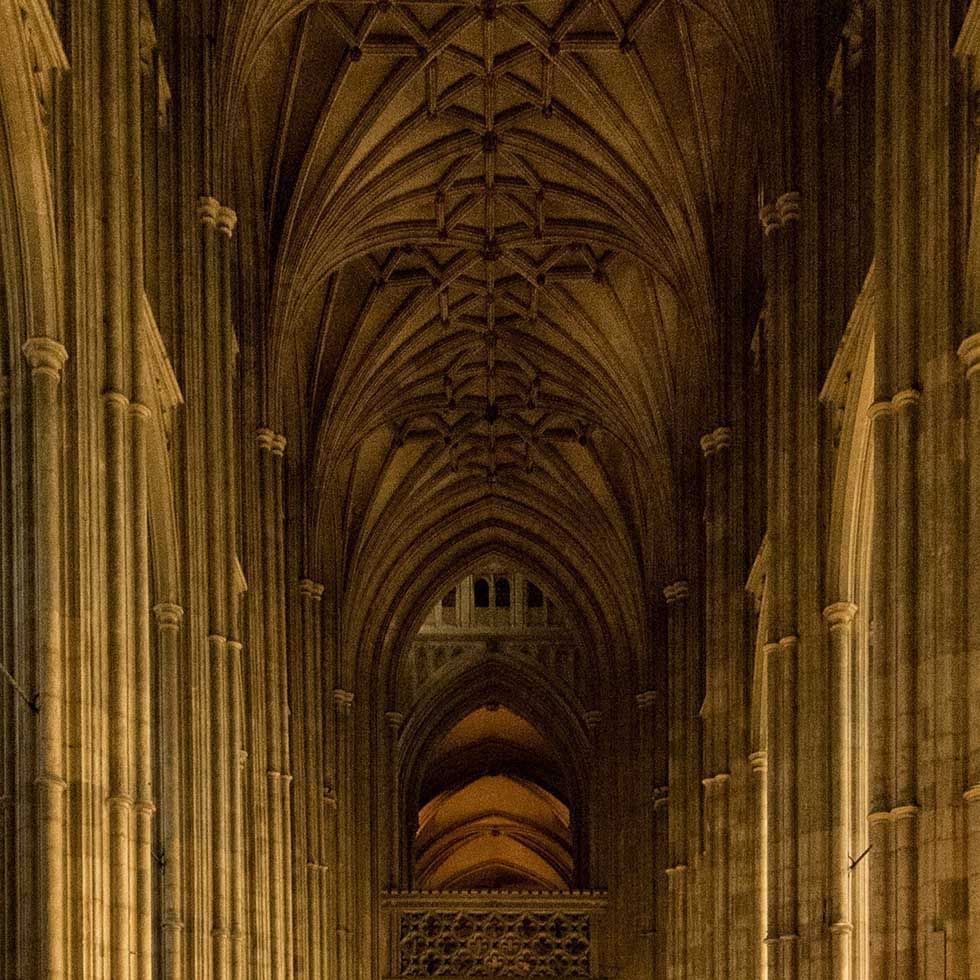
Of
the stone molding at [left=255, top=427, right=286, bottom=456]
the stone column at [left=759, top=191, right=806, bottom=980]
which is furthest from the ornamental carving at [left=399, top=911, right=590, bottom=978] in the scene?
the stone column at [left=759, top=191, right=806, bottom=980]

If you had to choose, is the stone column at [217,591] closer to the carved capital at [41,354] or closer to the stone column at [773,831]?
the stone column at [773,831]

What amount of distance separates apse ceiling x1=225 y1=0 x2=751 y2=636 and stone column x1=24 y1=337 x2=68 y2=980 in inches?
429

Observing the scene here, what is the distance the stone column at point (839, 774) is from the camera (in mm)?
23297

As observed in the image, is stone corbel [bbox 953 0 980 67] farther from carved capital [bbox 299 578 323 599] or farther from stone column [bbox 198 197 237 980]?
carved capital [bbox 299 578 323 599]

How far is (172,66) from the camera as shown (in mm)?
25547

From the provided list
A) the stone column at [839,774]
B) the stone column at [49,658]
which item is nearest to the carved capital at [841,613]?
the stone column at [839,774]

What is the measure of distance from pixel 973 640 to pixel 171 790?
10339 millimetres

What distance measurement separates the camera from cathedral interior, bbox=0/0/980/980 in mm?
17406

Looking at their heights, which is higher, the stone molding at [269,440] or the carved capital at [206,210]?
the carved capital at [206,210]

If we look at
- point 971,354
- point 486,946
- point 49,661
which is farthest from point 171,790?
point 486,946

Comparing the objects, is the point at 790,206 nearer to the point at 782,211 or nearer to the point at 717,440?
the point at 782,211

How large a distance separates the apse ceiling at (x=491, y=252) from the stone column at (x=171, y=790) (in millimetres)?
7494

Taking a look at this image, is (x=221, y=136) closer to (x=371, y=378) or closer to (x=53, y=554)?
(x=53, y=554)

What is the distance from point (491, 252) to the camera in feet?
127
